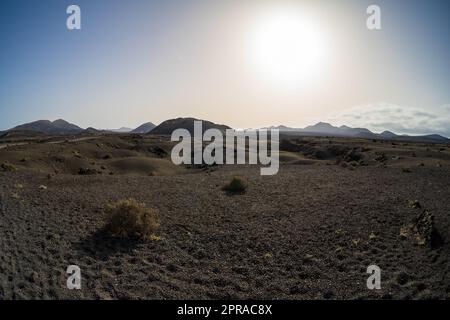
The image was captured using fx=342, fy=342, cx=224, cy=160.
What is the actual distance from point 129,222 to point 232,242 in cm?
377

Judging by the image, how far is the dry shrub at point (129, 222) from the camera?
12055mm

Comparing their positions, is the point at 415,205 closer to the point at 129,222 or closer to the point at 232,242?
the point at 232,242

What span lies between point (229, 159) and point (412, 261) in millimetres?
34170

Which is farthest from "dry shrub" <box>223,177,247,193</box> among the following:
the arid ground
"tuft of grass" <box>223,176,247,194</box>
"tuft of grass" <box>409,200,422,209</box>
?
"tuft of grass" <box>409,200,422,209</box>

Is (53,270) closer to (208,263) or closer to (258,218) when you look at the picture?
(208,263)

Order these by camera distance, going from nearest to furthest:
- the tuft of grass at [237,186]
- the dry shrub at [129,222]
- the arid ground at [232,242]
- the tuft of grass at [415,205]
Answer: the arid ground at [232,242] < the dry shrub at [129,222] < the tuft of grass at [415,205] < the tuft of grass at [237,186]

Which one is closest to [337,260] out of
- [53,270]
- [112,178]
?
[53,270]

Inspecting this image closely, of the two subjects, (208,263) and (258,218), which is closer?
(208,263)

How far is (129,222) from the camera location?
40.3 feet

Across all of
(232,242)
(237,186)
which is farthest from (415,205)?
(237,186)

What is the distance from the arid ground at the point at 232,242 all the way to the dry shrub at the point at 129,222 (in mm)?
425

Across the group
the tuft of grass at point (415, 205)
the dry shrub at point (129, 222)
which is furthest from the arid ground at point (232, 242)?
the dry shrub at point (129, 222)

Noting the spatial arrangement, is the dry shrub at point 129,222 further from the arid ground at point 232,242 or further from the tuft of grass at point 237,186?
the tuft of grass at point 237,186
